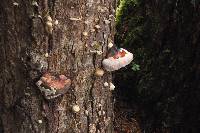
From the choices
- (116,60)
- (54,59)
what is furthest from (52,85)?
(116,60)

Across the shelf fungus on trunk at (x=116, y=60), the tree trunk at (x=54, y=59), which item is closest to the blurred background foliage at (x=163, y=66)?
the shelf fungus on trunk at (x=116, y=60)

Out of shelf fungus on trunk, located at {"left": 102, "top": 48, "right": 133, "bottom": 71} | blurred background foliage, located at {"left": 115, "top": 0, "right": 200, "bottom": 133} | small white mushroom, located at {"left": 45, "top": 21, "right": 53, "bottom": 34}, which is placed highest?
small white mushroom, located at {"left": 45, "top": 21, "right": 53, "bottom": 34}

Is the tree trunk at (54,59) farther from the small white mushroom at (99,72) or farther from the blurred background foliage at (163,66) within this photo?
the blurred background foliage at (163,66)

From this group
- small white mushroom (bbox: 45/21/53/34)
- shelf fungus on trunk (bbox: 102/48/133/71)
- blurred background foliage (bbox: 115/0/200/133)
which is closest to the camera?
small white mushroom (bbox: 45/21/53/34)

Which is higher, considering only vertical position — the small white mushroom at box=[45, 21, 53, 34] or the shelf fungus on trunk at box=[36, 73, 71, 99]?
the small white mushroom at box=[45, 21, 53, 34]

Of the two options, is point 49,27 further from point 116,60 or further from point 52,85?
point 116,60

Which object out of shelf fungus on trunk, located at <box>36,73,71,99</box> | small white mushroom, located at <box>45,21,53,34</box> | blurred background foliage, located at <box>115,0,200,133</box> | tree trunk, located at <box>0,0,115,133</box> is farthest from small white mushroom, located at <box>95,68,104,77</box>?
blurred background foliage, located at <box>115,0,200,133</box>

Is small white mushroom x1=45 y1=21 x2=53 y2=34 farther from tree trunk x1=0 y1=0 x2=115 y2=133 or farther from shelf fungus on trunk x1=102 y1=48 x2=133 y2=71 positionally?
shelf fungus on trunk x1=102 y1=48 x2=133 y2=71
